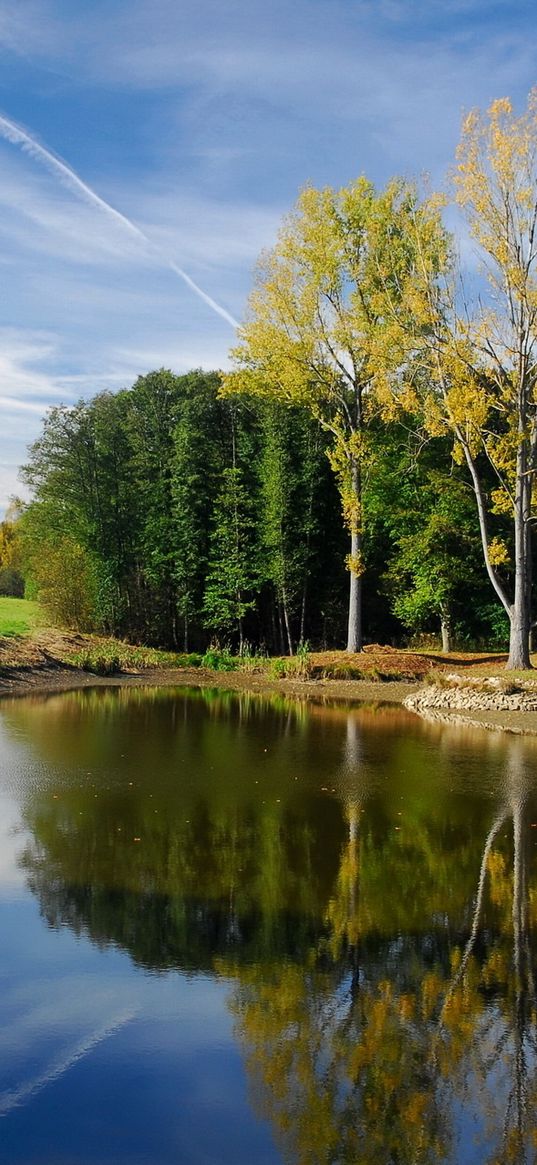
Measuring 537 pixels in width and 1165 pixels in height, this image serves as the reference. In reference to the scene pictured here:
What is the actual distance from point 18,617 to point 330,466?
38.9 feet

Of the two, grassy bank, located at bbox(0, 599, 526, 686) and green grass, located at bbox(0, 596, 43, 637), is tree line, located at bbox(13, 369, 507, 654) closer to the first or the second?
green grass, located at bbox(0, 596, 43, 637)

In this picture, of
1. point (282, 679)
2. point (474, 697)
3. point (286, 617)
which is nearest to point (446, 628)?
point (286, 617)

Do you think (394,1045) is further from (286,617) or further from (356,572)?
(286,617)

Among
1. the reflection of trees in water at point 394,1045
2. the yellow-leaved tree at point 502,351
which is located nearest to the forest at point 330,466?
the yellow-leaved tree at point 502,351

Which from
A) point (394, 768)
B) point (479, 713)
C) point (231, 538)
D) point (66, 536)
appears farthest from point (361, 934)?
point (66, 536)

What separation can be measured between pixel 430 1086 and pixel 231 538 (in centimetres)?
2781

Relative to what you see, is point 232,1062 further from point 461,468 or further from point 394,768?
point 461,468

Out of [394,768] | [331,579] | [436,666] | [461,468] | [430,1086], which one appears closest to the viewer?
[430,1086]

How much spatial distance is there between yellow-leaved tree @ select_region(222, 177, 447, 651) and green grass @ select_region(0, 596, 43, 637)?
9610 millimetres

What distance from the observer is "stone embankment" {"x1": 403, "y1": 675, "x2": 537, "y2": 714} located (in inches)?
766

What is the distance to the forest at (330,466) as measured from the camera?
22.8 m

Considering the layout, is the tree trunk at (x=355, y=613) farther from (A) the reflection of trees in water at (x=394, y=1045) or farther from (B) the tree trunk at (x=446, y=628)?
(A) the reflection of trees in water at (x=394, y=1045)

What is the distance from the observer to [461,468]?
30.6 meters

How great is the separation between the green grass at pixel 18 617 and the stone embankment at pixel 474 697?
11.9 m
